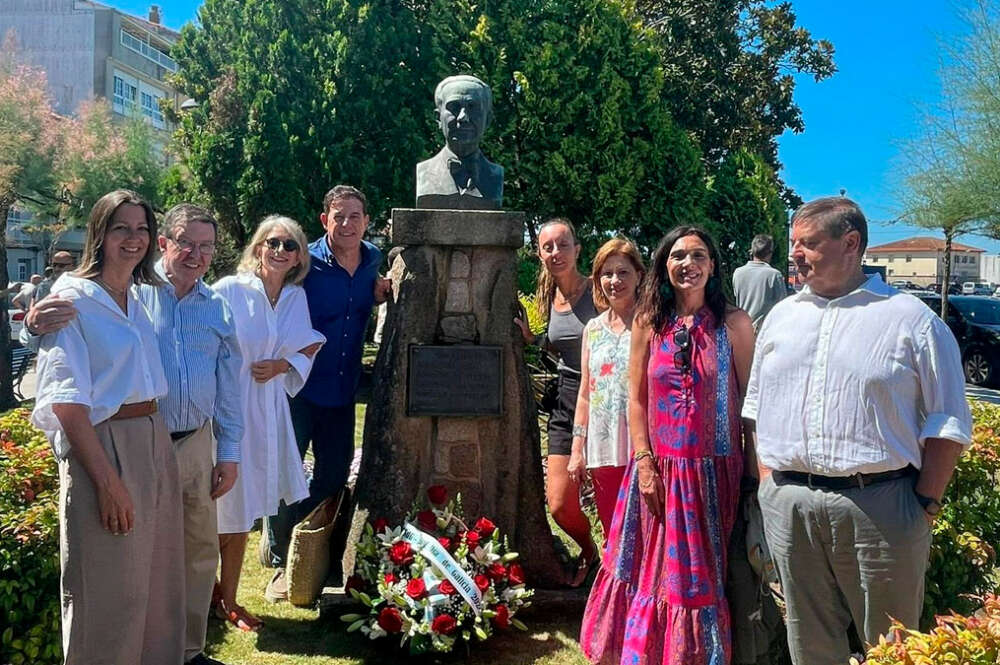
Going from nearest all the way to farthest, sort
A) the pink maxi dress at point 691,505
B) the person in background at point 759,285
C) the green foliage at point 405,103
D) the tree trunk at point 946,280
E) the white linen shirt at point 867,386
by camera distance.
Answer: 1. the white linen shirt at point 867,386
2. the pink maxi dress at point 691,505
3. the person in background at point 759,285
4. the green foliage at point 405,103
5. the tree trunk at point 946,280

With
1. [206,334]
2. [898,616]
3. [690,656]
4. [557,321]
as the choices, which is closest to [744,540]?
[690,656]

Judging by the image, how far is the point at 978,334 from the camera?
15344 mm

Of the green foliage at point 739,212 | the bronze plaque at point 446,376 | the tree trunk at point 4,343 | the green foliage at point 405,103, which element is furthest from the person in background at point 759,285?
the tree trunk at point 4,343

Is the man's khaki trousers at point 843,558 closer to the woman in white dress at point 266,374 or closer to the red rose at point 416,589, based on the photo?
the red rose at point 416,589

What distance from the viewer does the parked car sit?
49.3 feet

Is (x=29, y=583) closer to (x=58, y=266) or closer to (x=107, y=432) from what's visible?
(x=107, y=432)

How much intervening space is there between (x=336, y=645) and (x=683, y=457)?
195 centimetres

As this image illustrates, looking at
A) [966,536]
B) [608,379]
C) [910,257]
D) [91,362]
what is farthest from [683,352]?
[910,257]

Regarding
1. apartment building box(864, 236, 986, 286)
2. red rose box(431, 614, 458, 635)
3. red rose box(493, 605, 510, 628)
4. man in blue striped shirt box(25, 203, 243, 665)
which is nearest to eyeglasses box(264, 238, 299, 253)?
man in blue striped shirt box(25, 203, 243, 665)

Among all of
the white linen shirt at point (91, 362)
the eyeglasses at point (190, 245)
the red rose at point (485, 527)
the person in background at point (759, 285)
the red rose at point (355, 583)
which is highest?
the person in background at point (759, 285)

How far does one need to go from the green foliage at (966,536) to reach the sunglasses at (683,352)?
5.05 feet

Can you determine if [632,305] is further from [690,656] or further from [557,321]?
[690,656]

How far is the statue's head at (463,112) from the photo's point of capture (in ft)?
14.8

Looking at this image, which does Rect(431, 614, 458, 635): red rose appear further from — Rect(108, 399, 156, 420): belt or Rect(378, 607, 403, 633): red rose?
Rect(108, 399, 156, 420): belt
